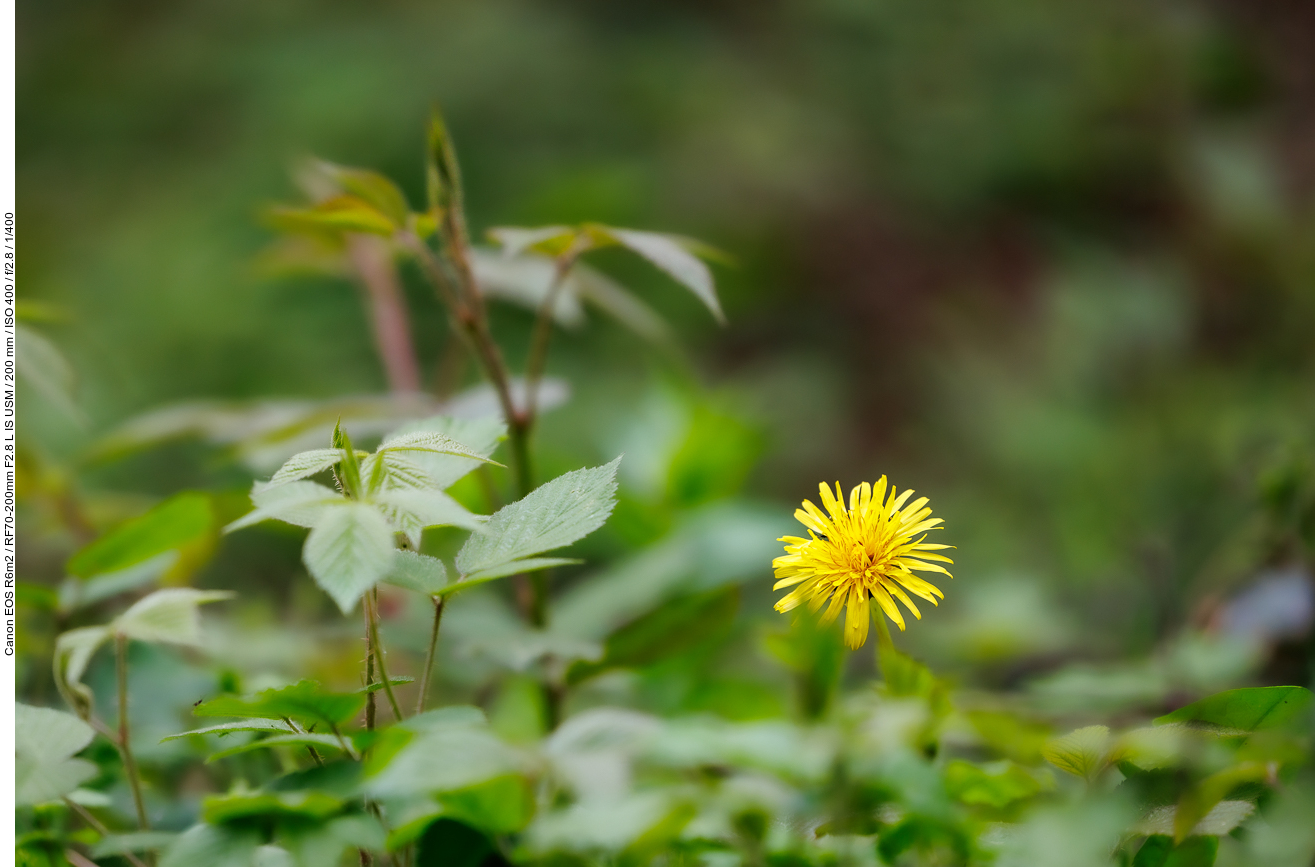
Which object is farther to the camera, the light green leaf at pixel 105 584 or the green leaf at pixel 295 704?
the light green leaf at pixel 105 584

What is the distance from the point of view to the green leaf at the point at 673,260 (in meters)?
0.46

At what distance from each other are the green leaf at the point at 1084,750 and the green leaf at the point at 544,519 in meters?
0.19

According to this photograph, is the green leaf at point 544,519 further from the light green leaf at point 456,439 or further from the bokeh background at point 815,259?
the bokeh background at point 815,259

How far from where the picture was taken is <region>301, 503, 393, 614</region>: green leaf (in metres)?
0.29

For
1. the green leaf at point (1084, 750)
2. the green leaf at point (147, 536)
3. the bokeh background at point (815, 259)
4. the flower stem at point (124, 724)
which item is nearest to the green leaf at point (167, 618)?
the flower stem at point (124, 724)

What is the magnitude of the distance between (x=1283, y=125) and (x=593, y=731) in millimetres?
2151

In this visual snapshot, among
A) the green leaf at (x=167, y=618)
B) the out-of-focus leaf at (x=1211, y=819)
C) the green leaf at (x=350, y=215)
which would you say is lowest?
the green leaf at (x=167, y=618)

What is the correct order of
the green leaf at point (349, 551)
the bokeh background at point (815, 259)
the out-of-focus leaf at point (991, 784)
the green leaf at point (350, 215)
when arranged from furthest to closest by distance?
the bokeh background at point (815, 259) < the green leaf at point (350, 215) < the out-of-focus leaf at point (991, 784) < the green leaf at point (349, 551)

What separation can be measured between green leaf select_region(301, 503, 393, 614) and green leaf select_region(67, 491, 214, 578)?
0.28 m

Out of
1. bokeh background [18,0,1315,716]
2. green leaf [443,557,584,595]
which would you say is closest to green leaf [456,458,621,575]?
green leaf [443,557,584,595]

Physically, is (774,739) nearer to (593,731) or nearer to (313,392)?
(593,731)

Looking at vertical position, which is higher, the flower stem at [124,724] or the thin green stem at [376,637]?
the thin green stem at [376,637]

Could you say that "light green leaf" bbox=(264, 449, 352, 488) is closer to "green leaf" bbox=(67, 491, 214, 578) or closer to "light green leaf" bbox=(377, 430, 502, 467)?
"light green leaf" bbox=(377, 430, 502, 467)

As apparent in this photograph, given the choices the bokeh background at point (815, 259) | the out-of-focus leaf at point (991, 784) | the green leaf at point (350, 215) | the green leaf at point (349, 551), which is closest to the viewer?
the green leaf at point (349, 551)
